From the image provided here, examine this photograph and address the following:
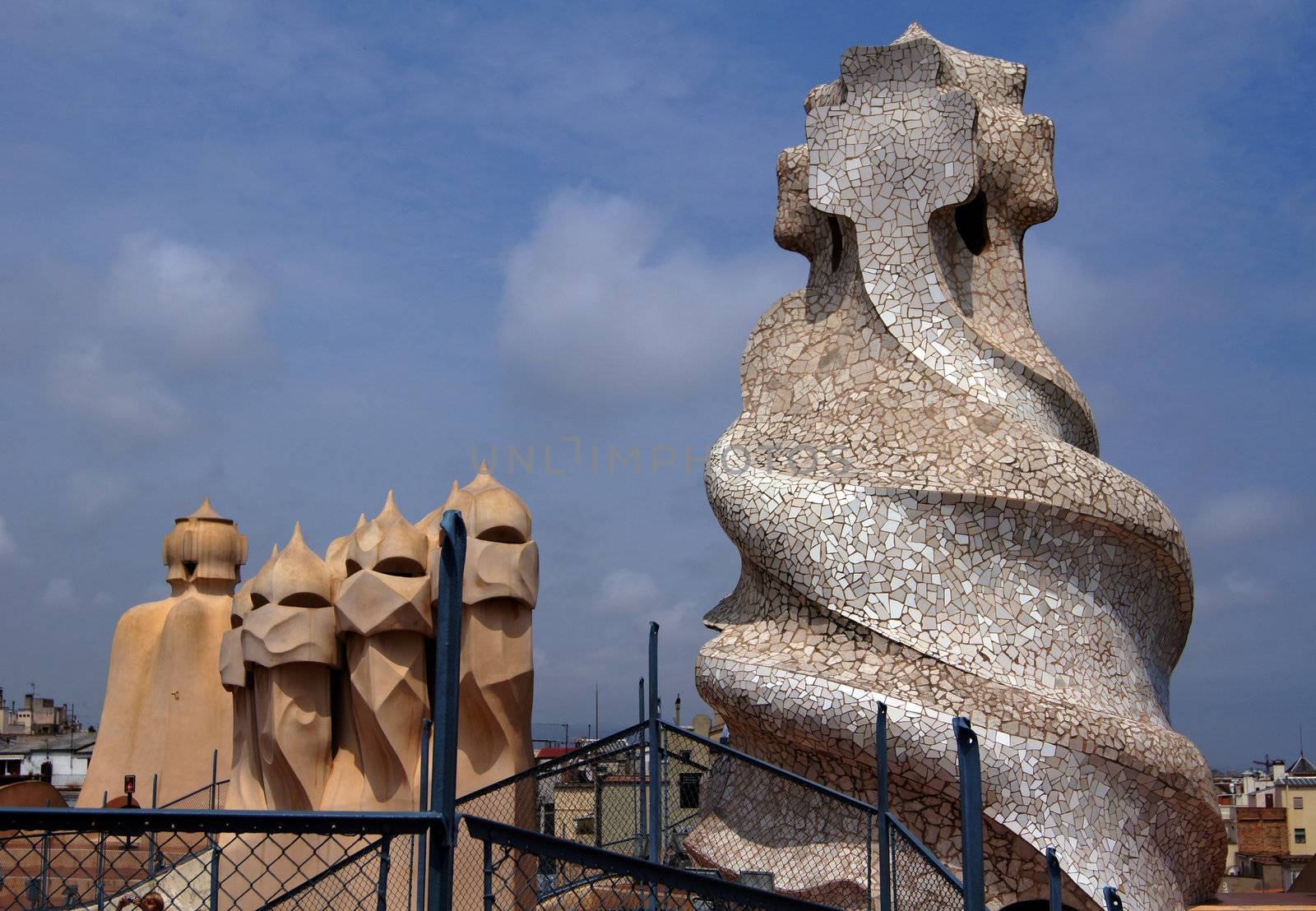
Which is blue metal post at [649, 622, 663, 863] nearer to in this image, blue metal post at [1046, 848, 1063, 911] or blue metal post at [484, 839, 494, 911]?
blue metal post at [1046, 848, 1063, 911]

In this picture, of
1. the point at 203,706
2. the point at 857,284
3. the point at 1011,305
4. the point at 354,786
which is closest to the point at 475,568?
the point at 354,786

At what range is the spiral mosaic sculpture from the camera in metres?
10.5

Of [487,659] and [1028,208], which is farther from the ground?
[1028,208]

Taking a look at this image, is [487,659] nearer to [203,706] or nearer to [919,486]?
[919,486]

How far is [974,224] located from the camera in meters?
13.2

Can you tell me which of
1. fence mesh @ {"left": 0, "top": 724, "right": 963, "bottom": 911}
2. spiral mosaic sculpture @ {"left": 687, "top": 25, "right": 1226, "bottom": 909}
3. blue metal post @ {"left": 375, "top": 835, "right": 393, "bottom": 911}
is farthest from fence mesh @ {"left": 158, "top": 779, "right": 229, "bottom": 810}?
blue metal post @ {"left": 375, "top": 835, "right": 393, "bottom": 911}

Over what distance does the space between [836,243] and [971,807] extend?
889 cm

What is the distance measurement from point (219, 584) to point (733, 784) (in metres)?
10.8

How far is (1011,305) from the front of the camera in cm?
1284

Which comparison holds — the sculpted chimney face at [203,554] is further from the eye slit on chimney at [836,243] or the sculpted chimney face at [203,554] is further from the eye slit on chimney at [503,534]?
the eye slit on chimney at [836,243]

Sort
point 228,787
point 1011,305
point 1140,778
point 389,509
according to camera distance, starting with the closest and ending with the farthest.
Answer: point 1140,778
point 1011,305
point 389,509
point 228,787

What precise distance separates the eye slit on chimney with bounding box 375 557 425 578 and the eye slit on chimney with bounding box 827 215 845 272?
5042mm

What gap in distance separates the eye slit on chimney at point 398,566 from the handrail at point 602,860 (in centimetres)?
1042

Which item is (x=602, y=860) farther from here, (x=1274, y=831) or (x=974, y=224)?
(x=1274, y=831)
